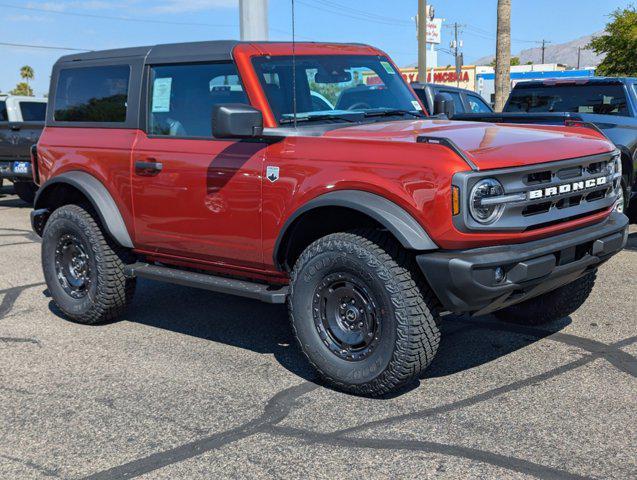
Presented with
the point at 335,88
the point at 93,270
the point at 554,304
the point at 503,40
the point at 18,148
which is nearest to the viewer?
the point at 335,88

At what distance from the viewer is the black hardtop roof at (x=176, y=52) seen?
16.8 feet

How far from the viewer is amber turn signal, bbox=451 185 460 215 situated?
3.87m

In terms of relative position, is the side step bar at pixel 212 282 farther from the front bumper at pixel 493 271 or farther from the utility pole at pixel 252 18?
the utility pole at pixel 252 18

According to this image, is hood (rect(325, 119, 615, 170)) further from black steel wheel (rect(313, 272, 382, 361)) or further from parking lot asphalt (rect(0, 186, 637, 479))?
parking lot asphalt (rect(0, 186, 637, 479))

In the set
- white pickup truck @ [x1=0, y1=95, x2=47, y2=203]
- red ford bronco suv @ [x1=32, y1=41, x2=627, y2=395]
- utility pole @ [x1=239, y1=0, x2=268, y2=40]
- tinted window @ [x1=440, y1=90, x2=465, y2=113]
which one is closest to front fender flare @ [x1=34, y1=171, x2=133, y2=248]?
red ford bronco suv @ [x1=32, y1=41, x2=627, y2=395]

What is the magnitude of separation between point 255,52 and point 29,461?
278 centimetres

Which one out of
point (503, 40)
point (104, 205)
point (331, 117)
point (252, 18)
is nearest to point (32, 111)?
point (252, 18)

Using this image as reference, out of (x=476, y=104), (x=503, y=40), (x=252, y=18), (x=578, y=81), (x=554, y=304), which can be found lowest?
(x=554, y=304)

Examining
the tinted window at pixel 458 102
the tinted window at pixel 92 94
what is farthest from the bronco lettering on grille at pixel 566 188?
the tinted window at pixel 458 102

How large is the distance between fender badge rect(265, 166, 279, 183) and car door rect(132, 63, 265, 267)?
2.9 inches

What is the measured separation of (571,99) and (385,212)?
6576 mm

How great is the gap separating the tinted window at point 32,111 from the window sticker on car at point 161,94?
37.6 feet

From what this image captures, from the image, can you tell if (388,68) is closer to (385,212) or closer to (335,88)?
(335,88)

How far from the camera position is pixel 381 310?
417cm
